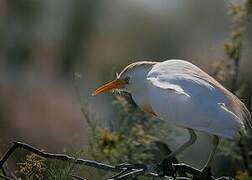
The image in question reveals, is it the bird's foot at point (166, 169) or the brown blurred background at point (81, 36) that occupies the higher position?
the bird's foot at point (166, 169)

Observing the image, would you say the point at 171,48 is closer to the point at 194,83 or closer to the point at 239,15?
the point at 239,15

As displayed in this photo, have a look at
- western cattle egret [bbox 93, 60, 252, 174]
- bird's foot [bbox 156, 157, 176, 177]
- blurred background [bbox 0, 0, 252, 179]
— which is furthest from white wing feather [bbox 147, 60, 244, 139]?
blurred background [bbox 0, 0, 252, 179]

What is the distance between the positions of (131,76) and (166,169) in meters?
0.31

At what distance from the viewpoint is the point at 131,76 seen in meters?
2.16

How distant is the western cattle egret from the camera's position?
6.20 ft

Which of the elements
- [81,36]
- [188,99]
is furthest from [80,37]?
[188,99]

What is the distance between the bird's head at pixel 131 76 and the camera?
2148 millimetres

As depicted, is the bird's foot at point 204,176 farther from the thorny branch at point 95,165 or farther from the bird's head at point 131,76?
the bird's head at point 131,76

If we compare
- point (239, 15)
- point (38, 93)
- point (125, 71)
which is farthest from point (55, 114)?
point (125, 71)

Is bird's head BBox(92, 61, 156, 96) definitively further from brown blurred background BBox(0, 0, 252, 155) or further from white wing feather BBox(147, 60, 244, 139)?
brown blurred background BBox(0, 0, 252, 155)

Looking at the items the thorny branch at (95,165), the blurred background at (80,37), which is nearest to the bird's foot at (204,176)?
the thorny branch at (95,165)

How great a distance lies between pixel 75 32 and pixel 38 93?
103 inches

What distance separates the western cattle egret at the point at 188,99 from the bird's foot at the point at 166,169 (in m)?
0.09

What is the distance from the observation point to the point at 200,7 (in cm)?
1026
